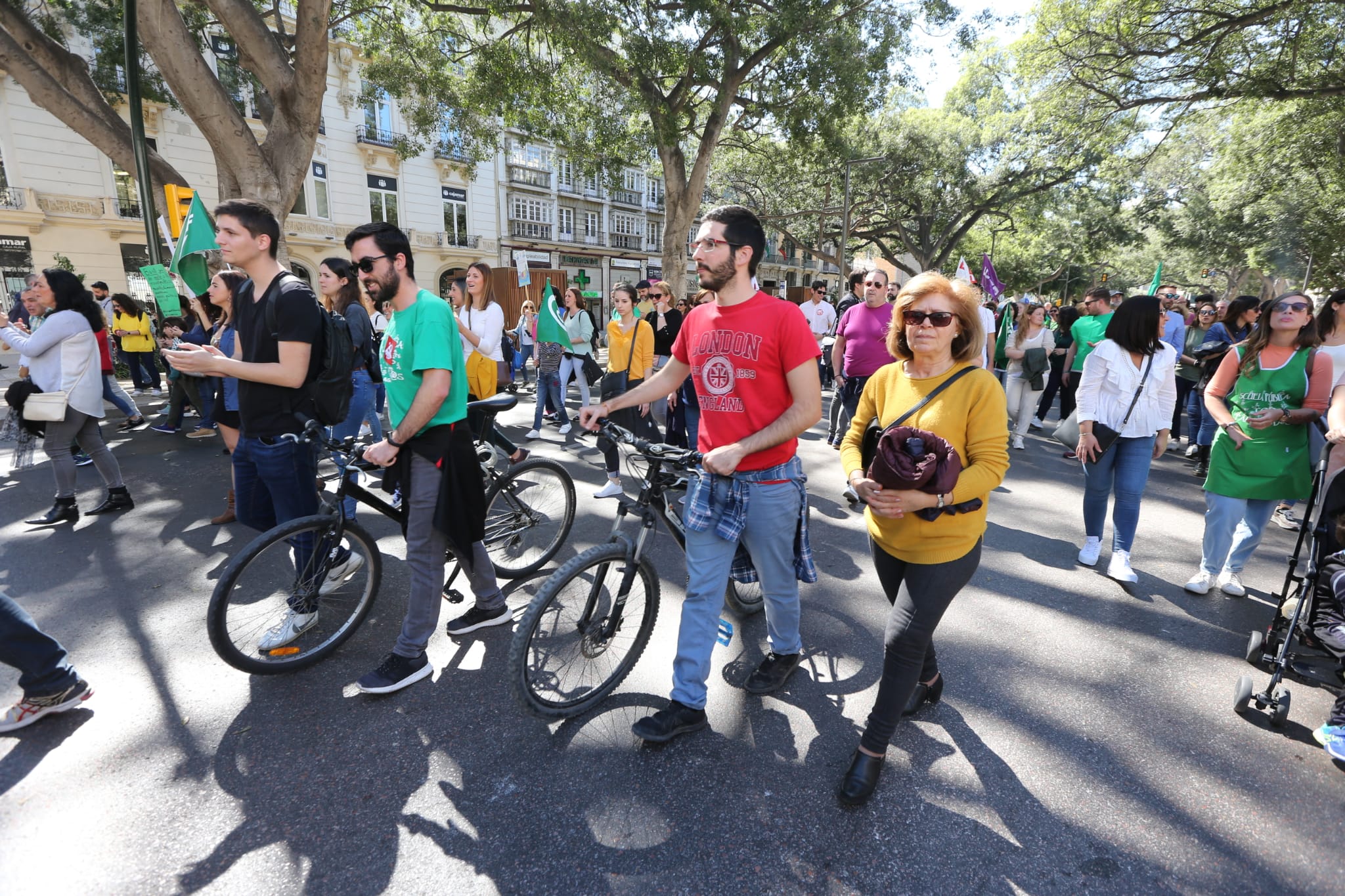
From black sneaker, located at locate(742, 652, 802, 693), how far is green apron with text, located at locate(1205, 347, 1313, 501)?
2.98 meters

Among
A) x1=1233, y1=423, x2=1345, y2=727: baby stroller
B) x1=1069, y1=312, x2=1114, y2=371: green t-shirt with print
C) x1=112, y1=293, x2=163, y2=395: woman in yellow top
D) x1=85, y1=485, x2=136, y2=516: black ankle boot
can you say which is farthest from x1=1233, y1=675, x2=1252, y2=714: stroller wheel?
x1=112, y1=293, x2=163, y2=395: woman in yellow top

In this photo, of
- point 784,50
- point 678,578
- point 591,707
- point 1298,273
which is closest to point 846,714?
point 591,707

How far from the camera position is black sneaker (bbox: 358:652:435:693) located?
2.82 m

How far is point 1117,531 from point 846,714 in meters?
2.73

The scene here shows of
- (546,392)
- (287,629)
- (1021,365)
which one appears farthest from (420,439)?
(1021,365)

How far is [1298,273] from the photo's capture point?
26734mm

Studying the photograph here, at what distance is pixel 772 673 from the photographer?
290 cm

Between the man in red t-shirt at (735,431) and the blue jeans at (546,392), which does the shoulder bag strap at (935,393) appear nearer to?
the man in red t-shirt at (735,431)

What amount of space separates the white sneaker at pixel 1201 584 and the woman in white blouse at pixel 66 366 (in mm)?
7468

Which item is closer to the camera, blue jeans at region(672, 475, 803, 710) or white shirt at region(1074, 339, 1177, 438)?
blue jeans at region(672, 475, 803, 710)

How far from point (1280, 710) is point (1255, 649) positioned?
59 centimetres

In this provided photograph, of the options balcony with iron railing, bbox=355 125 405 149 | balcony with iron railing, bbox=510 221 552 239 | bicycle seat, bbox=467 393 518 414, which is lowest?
bicycle seat, bbox=467 393 518 414

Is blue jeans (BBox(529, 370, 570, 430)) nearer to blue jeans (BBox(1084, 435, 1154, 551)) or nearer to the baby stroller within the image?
blue jeans (BBox(1084, 435, 1154, 551))

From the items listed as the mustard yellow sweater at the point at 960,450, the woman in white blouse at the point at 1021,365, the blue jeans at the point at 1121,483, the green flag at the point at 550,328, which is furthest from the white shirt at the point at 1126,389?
the green flag at the point at 550,328
